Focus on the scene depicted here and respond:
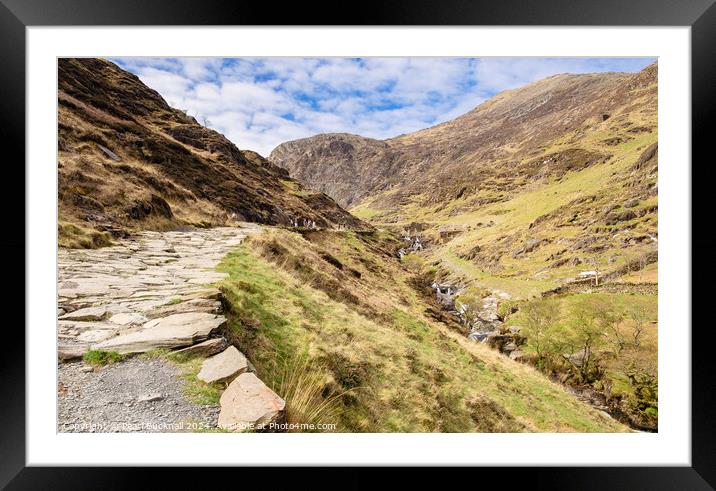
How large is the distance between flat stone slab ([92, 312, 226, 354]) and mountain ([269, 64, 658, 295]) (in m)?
17.9

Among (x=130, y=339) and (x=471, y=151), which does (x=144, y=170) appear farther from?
(x=471, y=151)

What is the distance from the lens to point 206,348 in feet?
11.3

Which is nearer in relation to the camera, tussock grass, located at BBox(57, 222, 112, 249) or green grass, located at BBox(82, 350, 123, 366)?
green grass, located at BBox(82, 350, 123, 366)

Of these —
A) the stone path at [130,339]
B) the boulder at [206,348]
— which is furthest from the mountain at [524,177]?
the stone path at [130,339]

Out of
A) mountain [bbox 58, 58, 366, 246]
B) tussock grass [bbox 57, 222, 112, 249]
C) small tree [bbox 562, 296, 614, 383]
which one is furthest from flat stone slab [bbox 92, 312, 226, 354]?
small tree [bbox 562, 296, 614, 383]

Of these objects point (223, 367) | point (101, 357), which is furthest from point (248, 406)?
point (101, 357)

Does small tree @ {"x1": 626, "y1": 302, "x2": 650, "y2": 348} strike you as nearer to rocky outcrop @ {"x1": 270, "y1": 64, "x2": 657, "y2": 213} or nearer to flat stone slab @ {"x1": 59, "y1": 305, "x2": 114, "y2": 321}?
flat stone slab @ {"x1": 59, "y1": 305, "x2": 114, "y2": 321}

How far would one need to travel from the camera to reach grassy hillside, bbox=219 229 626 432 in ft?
14.4

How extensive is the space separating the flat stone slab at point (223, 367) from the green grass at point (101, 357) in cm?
91

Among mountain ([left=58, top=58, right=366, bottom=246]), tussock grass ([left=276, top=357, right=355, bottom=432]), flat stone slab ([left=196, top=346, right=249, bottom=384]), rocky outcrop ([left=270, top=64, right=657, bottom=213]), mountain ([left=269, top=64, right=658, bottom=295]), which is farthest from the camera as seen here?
rocky outcrop ([left=270, top=64, right=657, bottom=213])

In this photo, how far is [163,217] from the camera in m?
10.6

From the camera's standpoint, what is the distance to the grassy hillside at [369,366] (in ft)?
14.4
